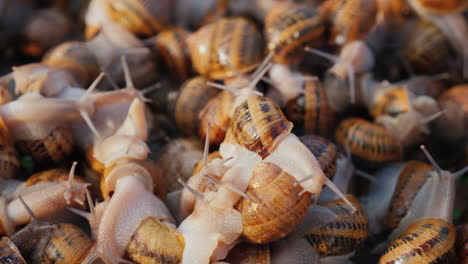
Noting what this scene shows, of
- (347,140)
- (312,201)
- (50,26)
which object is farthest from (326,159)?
(50,26)

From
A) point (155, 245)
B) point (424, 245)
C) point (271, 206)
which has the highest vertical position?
point (271, 206)

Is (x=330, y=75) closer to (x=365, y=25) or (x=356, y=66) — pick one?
(x=356, y=66)

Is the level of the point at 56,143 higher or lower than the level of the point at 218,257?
higher

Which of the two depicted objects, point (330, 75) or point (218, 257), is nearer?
point (218, 257)

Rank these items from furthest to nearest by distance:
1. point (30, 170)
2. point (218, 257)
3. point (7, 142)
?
point (30, 170) → point (7, 142) → point (218, 257)

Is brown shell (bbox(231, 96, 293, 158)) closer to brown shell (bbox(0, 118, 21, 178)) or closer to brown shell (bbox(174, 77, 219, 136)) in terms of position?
brown shell (bbox(174, 77, 219, 136))

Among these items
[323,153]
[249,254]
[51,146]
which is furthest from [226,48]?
[249,254]

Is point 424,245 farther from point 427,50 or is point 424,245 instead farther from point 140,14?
point 140,14
